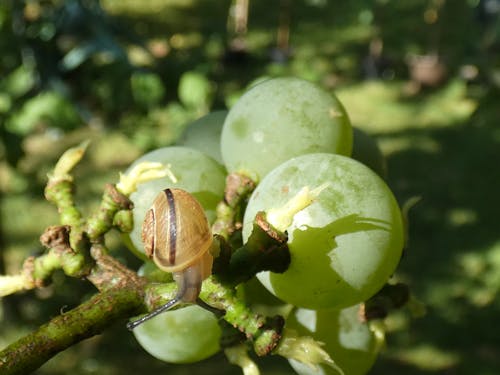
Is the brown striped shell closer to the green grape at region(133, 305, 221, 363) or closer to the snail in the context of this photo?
the snail

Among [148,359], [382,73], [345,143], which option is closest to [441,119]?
[382,73]

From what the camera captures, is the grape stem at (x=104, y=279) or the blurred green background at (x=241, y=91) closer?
the grape stem at (x=104, y=279)

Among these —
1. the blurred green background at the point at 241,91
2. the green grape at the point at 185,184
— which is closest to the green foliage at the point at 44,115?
the blurred green background at the point at 241,91

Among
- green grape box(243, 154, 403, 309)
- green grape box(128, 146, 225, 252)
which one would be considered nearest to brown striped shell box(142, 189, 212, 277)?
green grape box(243, 154, 403, 309)

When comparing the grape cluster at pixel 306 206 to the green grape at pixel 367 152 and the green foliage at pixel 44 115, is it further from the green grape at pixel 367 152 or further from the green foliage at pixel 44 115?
the green foliage at pixel 44 115

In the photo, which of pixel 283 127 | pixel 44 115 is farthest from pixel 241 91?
pixel 283 127

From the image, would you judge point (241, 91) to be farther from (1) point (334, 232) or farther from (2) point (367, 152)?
(1) point (334, 232)
